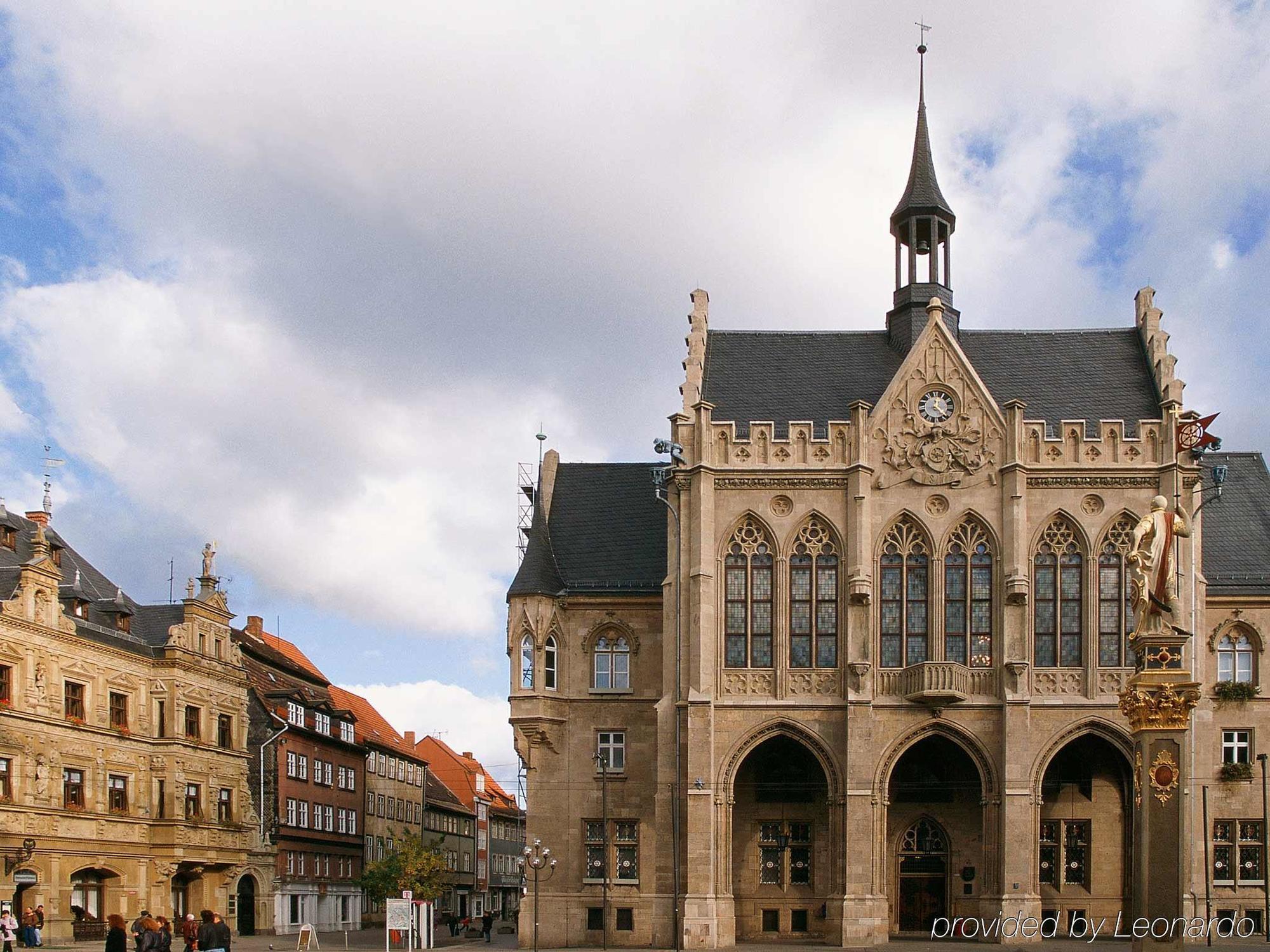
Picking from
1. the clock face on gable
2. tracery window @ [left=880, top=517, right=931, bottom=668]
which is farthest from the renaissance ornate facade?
the clock face on gable

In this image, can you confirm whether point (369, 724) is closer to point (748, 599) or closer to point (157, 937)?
point (748, 599)

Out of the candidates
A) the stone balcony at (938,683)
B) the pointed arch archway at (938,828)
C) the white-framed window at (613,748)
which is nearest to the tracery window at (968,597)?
the stone balcony at (938,683)

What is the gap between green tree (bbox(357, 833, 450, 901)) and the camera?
67.1m

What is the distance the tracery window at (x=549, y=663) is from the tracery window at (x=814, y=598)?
9.12 metres

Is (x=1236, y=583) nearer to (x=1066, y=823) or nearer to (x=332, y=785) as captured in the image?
(x=1066, y=823)

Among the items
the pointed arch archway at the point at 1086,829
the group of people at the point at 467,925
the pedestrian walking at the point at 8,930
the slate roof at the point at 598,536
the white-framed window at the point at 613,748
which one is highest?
the slate roof at the point at 598,536

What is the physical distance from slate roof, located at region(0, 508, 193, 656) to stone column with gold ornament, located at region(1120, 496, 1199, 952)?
127ft

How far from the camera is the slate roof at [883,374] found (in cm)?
5844

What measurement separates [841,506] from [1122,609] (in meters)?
9.83

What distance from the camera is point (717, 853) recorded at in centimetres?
5369

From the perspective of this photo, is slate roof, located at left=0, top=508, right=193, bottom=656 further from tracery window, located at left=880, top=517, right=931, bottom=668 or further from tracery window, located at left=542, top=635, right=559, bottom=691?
tracery window, located at left=880, top=517, right=931, bottom=668

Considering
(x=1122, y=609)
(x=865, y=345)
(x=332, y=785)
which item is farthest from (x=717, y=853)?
(x=332, y=785)

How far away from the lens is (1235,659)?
56312 millimetres

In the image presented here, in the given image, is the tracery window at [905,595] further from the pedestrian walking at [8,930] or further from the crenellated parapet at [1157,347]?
the pedestrian walking at [8,930]
